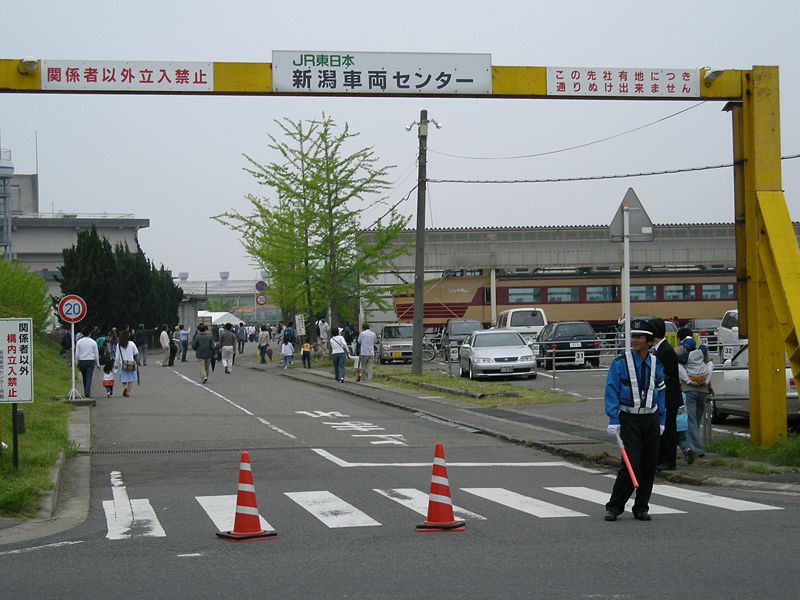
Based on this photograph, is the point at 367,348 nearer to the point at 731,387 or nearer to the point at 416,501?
the point at 731,387

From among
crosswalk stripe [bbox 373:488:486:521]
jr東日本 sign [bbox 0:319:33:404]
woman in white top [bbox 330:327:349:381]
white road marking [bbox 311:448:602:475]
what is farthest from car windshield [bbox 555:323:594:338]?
jr東日本 sign [bbox 0:319:33:404]

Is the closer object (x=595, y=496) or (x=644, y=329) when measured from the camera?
(x=644, y=329)

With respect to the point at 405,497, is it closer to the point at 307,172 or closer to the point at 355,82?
the point at 355,82

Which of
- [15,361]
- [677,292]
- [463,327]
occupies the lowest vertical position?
[463,327]

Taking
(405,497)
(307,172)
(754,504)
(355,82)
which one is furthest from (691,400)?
(307,172)

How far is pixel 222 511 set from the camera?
425 inches

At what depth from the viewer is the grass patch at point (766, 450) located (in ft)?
43.3

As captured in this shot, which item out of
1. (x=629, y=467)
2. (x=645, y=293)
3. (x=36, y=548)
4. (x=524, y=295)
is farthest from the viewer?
(x=524, y=295)

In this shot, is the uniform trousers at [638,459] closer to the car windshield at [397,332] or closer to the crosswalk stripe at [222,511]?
the crosswalk stripe at [222,511]

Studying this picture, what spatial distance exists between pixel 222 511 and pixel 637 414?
164 inches

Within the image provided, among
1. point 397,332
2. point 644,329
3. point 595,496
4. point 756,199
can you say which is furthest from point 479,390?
point 397,332

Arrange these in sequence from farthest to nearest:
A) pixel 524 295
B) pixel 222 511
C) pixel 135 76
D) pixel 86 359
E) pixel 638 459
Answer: pixel 524 295 → pixel 86 359 → pixel 135 76 → pixel 222 511 → pixel 638 459

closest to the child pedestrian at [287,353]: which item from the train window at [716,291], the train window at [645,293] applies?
the train window at [645,293]

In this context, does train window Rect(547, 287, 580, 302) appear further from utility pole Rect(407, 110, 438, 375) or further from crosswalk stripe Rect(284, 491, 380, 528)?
crosswalk stripe Rect(284, 491, 380, 528)
